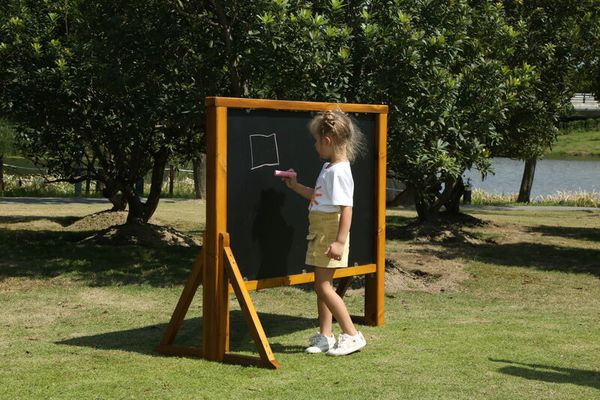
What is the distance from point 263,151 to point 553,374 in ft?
9.20

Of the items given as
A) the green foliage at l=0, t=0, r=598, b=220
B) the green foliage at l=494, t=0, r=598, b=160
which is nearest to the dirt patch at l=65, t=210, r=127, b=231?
the green foliage at l=0, t=0, r=598, b=220

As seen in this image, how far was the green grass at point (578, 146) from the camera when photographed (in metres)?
80.9

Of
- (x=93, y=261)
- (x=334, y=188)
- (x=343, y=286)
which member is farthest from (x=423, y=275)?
(x=334, y=188)

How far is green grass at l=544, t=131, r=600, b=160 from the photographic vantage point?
265 feet

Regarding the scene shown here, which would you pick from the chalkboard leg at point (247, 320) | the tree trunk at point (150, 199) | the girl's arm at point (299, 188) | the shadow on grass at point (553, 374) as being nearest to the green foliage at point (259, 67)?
the tree trunk at point (150, 199)

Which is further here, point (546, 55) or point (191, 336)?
point (546, 55)

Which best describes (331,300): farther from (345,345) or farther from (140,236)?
(140,236)

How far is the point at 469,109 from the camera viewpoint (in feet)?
41.1

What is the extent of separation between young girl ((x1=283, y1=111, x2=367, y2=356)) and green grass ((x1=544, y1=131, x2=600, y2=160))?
75.8m

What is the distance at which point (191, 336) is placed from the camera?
8.37 metres

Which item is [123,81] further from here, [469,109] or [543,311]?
[543,311]

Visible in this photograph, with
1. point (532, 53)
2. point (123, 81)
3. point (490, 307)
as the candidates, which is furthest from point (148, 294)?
point (532, 53)

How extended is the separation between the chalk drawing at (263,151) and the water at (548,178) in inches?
1324

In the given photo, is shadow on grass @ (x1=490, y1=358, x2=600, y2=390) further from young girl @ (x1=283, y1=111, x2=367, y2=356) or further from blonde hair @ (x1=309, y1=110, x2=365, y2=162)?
blonde hair @ (x1=309, y1=110, x2=365, y2=162)
